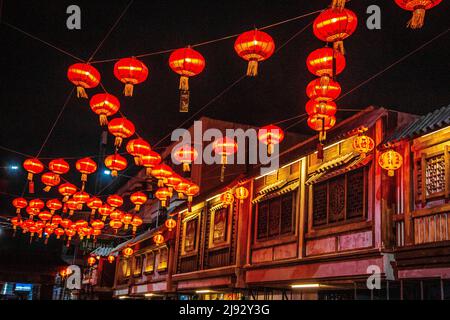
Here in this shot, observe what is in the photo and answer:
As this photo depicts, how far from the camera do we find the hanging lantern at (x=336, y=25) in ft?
30.9

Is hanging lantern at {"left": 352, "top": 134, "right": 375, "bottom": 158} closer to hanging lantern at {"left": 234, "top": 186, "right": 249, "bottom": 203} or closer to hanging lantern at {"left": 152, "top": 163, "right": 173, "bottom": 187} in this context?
hanging lantern at {"left": 234, "top": 186, "right": 249, "bottom": 203}

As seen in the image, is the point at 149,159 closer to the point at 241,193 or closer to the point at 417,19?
the point at 241,193

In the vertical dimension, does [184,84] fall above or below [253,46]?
below

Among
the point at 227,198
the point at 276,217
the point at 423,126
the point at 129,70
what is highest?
the point at 129,70

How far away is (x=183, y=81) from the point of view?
39.4 ft

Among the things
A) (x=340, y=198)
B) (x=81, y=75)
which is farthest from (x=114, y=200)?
(x=340, y=198)

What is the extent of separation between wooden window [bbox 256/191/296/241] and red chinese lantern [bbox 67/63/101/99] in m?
7.44

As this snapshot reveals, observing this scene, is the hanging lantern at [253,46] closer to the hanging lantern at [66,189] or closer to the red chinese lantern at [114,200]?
the hanging lantern at [66,189]

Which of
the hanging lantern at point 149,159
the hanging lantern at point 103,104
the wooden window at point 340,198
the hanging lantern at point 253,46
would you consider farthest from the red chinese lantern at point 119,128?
Answer: the wooden window at point 340,198

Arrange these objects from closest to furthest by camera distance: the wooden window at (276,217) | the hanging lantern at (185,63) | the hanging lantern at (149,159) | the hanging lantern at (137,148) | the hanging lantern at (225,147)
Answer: the hanging lantern at (185,63) → the hanging lantern at (225,147) → the wooden window at (276,217) → the hanging lantern at (137,148) → the hanging lantern at (149,159)

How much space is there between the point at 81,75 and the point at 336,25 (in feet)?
21.6

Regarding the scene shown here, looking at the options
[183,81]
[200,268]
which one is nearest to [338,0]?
[183,81]

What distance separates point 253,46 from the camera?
10898 mm

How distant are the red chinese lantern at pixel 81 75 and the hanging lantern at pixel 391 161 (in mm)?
7521
